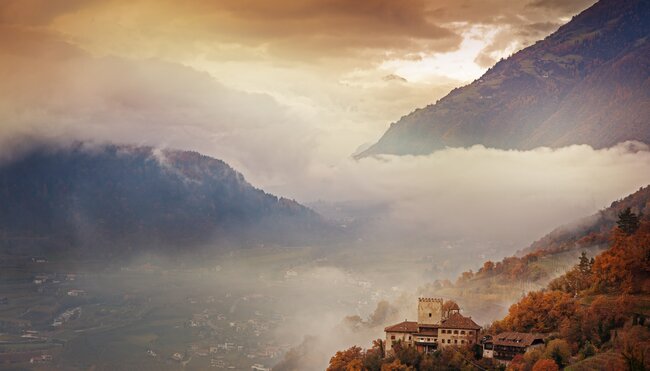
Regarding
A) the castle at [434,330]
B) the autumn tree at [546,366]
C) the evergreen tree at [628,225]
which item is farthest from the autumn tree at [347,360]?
the evergreen tree at [628,225]

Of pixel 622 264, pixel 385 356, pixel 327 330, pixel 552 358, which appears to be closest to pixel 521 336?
pixel 552 358

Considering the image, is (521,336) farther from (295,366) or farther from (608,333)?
(295,366)

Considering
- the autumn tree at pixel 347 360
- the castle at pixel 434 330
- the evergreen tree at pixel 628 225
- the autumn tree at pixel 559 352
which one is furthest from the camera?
the evergreen tree at pixel 628 225

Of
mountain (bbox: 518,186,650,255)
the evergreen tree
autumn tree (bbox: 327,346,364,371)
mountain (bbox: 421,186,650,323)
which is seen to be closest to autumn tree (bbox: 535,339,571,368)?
autumn tree (bbox: 327,346,364,371)

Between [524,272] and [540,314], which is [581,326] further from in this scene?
[524,272]

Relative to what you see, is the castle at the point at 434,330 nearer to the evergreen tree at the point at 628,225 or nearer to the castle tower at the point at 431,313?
the castle tower at the point at 431,313

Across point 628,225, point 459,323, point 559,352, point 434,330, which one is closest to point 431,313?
point 434,330

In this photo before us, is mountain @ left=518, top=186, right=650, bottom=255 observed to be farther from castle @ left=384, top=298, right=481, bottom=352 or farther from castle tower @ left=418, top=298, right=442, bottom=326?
castle @ left=384, top=298, right=481, bottom=352
